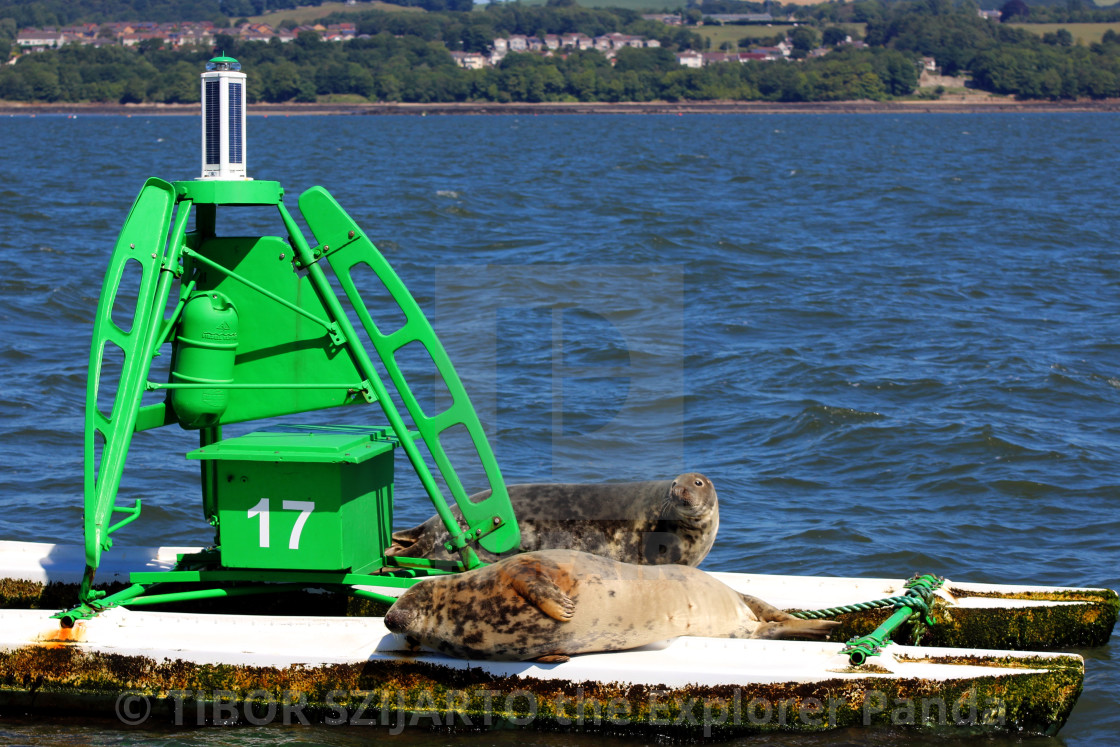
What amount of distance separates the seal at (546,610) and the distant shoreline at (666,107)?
140395mm

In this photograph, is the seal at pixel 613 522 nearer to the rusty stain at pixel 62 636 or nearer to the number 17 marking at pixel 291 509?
the number 17 marking at pixel 291 509

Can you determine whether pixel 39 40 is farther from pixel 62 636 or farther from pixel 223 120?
pixel 62 636

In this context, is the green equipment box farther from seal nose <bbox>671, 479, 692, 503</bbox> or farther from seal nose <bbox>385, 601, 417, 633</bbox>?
seal nose <bbox>671, 479, 692, 503</bbox>

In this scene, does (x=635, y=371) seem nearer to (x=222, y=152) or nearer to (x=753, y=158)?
(x=222, y=152)

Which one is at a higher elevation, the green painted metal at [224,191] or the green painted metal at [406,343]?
the green painted metal at [224,191]

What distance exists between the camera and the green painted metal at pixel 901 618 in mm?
6277

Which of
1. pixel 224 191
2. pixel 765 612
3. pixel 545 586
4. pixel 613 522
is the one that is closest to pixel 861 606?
pixel 765 612

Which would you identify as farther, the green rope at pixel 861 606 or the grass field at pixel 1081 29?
the grass field at pixel 1081 29

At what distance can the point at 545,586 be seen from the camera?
20.2ft

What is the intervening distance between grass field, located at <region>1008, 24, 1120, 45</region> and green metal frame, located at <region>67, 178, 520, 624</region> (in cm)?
18308

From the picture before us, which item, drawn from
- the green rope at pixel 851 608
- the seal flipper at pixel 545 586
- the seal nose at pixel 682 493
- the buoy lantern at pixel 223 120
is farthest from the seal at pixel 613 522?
the buoy lantern at pixel 223 120

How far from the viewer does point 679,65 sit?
178875mm

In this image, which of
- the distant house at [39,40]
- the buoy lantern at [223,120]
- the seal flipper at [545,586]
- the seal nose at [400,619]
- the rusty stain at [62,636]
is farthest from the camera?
the distant house at [39,40]

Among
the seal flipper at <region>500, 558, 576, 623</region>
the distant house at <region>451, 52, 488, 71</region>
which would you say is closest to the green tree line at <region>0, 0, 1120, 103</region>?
the distant house at <region>451, 52, 488, 71</region>
